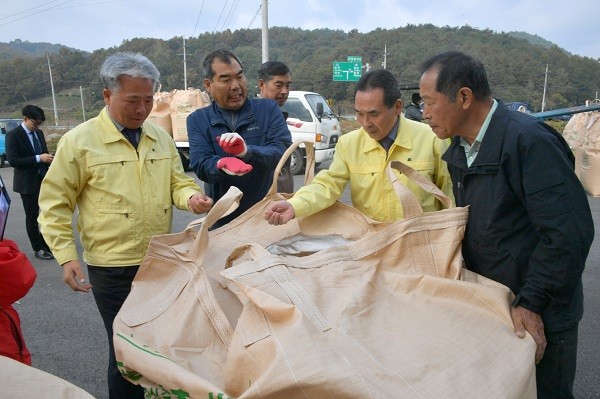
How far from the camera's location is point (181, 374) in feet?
4.04

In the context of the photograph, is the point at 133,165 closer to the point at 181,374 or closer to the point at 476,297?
the point at 181,374

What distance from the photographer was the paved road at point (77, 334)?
3.05 m

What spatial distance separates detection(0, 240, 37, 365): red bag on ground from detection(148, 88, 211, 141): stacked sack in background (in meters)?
10.5

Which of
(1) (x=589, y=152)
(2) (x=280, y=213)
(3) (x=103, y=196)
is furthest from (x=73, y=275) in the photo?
(1) (x=589, y=152)

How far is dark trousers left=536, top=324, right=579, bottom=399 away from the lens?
157 cm

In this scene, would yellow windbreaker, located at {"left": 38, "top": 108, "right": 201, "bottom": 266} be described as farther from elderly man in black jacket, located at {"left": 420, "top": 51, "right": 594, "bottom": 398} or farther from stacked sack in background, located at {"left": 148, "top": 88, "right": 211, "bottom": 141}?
stacked sack in background, located at {"left": 148, "top": 88, "right": 211, "bottom": 141}

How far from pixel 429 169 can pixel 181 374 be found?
1.40 m

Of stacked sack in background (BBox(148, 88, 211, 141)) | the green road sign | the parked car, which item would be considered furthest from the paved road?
the green road sign

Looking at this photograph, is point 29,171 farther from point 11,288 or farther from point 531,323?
point 531,323

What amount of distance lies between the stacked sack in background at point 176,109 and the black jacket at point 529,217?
11089 mm

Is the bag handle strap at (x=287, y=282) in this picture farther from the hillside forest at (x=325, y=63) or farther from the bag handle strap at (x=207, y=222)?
the hillside forest at (x=325, y=63)

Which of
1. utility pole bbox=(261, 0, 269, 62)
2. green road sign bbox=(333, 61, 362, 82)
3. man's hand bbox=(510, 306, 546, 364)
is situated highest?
utility pole bbox=(261, 0, 269, 62)

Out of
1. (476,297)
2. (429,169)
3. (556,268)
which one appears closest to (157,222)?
(429,169)

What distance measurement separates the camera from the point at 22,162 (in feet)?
18.8
